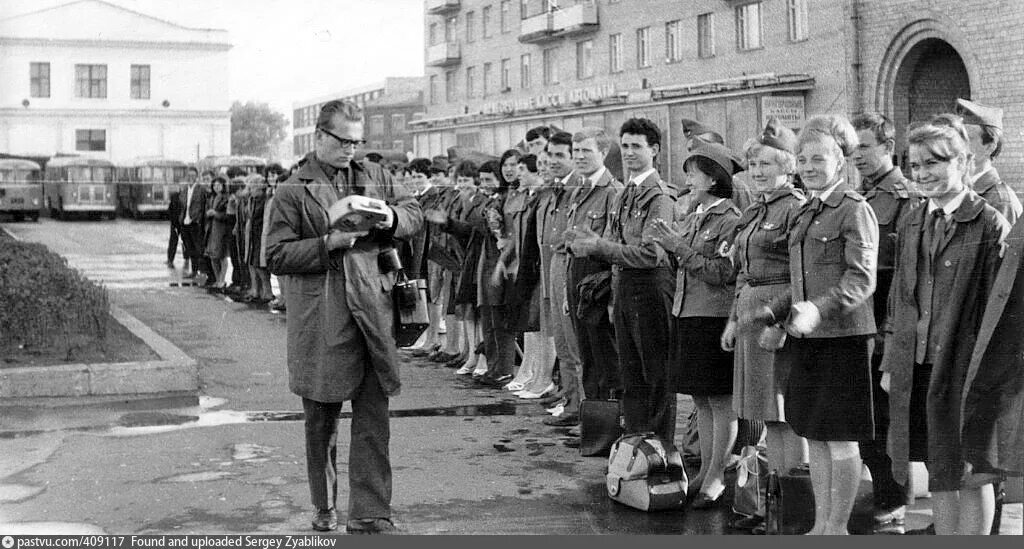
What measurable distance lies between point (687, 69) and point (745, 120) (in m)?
0.53

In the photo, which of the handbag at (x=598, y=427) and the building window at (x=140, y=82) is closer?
the handbag at (x=598, y=427)

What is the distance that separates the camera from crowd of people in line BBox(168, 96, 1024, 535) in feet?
15.7

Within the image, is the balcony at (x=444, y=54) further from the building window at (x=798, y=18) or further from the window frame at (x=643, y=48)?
the building window at (x=798, y=18)

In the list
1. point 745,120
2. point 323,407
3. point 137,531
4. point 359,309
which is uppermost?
point 745,120

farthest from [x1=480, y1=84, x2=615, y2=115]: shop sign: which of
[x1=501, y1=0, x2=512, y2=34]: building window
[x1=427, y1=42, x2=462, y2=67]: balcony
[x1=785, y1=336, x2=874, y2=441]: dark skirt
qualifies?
[x1=785, y1=336, x2=874, y2=441]: dark skirt

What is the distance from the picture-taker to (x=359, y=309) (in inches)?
221

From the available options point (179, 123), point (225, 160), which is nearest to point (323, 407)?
point (179, 123)

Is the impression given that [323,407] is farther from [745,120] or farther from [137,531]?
[745,120]

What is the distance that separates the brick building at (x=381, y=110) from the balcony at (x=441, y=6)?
548 mm

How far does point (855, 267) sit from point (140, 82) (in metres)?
5.06

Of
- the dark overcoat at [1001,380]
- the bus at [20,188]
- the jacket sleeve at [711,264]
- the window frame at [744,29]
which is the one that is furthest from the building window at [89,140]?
the dark overcoat at [1001,380]

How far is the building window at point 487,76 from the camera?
8.13 m

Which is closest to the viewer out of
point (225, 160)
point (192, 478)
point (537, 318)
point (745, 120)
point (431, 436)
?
point (192, 478)

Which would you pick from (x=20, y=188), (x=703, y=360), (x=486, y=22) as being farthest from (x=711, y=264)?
(x=20, y=188)
